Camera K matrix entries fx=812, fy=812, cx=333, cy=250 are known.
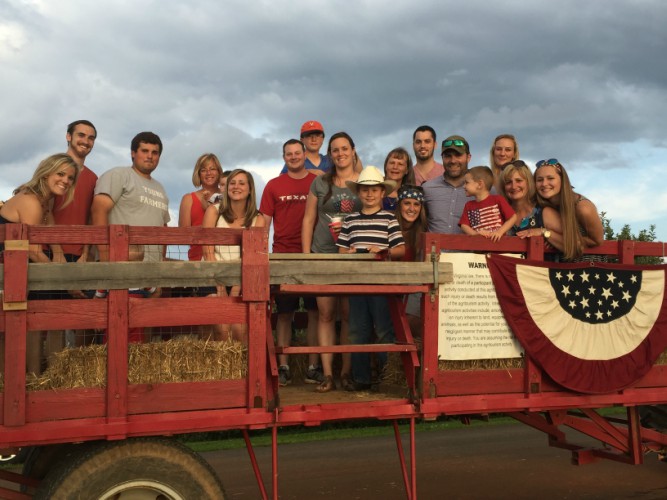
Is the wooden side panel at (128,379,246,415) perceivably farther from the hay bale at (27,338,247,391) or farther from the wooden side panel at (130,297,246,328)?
the wooden side panel at (130,297,246,328)

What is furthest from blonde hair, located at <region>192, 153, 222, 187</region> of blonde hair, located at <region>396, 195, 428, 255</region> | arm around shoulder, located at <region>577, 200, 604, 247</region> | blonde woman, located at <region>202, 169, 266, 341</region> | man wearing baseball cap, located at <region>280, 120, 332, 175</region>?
arm around shoulder, located at <region>577, 200, 604, 247</region>

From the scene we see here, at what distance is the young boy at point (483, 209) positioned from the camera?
6.27 metres

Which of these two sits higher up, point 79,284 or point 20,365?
point 79,284

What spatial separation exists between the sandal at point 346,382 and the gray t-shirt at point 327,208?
50.4 inches

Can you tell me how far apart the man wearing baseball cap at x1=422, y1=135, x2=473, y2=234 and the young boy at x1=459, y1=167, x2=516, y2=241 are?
51cm

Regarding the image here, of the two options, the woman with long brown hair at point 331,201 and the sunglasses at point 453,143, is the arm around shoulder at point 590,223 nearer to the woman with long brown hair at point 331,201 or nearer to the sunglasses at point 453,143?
the sunglasses at point 453,143

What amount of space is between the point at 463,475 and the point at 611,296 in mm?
3248

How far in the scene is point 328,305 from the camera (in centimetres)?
619

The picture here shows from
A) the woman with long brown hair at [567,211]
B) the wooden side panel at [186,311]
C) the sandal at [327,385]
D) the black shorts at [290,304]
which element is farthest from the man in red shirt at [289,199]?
the wooden side panel at [186,311]

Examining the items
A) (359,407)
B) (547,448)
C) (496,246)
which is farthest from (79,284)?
(547,448)

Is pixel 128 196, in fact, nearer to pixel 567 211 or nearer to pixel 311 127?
pixel 311 127

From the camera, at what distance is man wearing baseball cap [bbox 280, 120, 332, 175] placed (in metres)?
8.36

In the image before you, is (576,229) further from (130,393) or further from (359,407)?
(130,393)

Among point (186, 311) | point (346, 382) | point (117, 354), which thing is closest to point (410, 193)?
point (346, 382)
